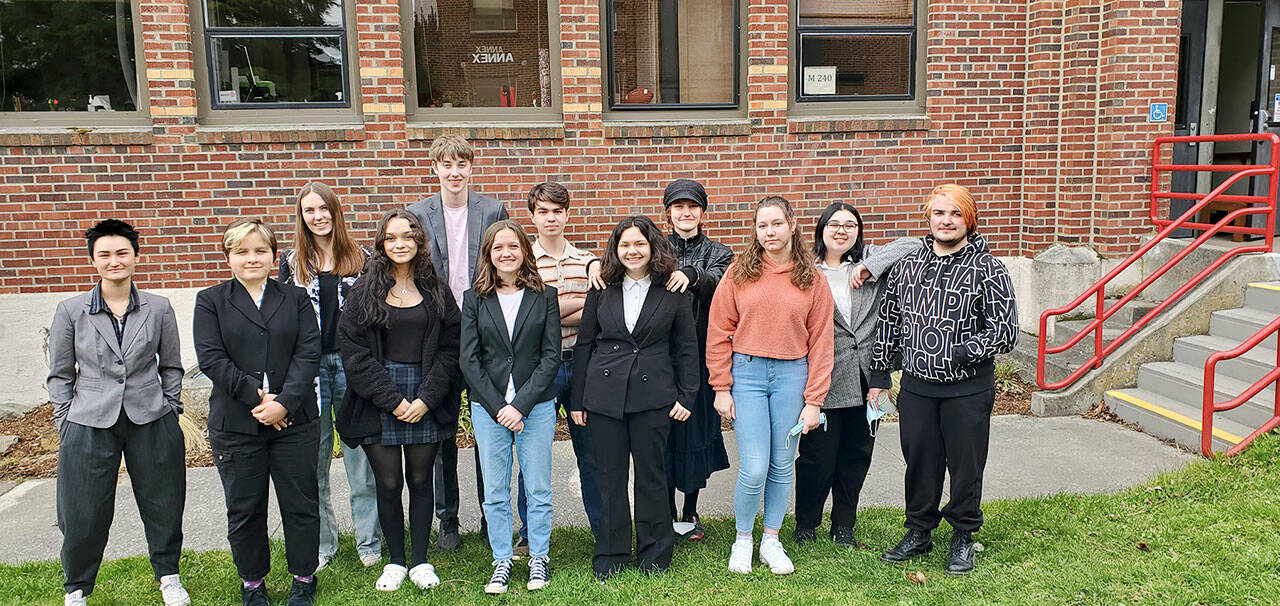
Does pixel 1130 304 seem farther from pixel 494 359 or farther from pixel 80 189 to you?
pixel 80 189

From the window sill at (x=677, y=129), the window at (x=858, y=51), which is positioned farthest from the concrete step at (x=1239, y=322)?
the window sill at (x=677, y=129)

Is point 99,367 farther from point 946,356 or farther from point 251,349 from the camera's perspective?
point 946,356

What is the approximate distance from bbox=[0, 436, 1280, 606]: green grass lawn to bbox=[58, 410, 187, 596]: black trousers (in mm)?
267

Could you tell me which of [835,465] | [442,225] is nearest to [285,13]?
[442,225]

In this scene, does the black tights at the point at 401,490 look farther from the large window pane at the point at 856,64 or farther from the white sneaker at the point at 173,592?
the large window pane at the point at 856,64

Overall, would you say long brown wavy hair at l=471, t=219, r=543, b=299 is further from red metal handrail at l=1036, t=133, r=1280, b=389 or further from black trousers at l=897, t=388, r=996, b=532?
red metal handrail at l=1036, t=133, r=1280, b=389

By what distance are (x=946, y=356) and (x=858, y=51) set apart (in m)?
4.67

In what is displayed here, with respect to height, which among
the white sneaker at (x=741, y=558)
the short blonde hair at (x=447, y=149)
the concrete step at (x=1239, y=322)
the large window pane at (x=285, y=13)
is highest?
the large window pane at (x=285, y=13)

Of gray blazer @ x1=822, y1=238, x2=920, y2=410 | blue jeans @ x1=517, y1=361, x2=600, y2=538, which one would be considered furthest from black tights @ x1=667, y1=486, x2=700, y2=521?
gray blazer @ x1=822, y1=238, x2=920, y2=410

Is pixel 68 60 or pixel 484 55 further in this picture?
pixel 484 55

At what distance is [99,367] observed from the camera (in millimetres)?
3736

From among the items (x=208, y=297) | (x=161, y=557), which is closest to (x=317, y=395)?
(x=208, y=297)

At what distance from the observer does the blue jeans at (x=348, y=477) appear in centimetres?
416

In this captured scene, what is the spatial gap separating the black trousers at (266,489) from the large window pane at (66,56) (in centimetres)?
469
